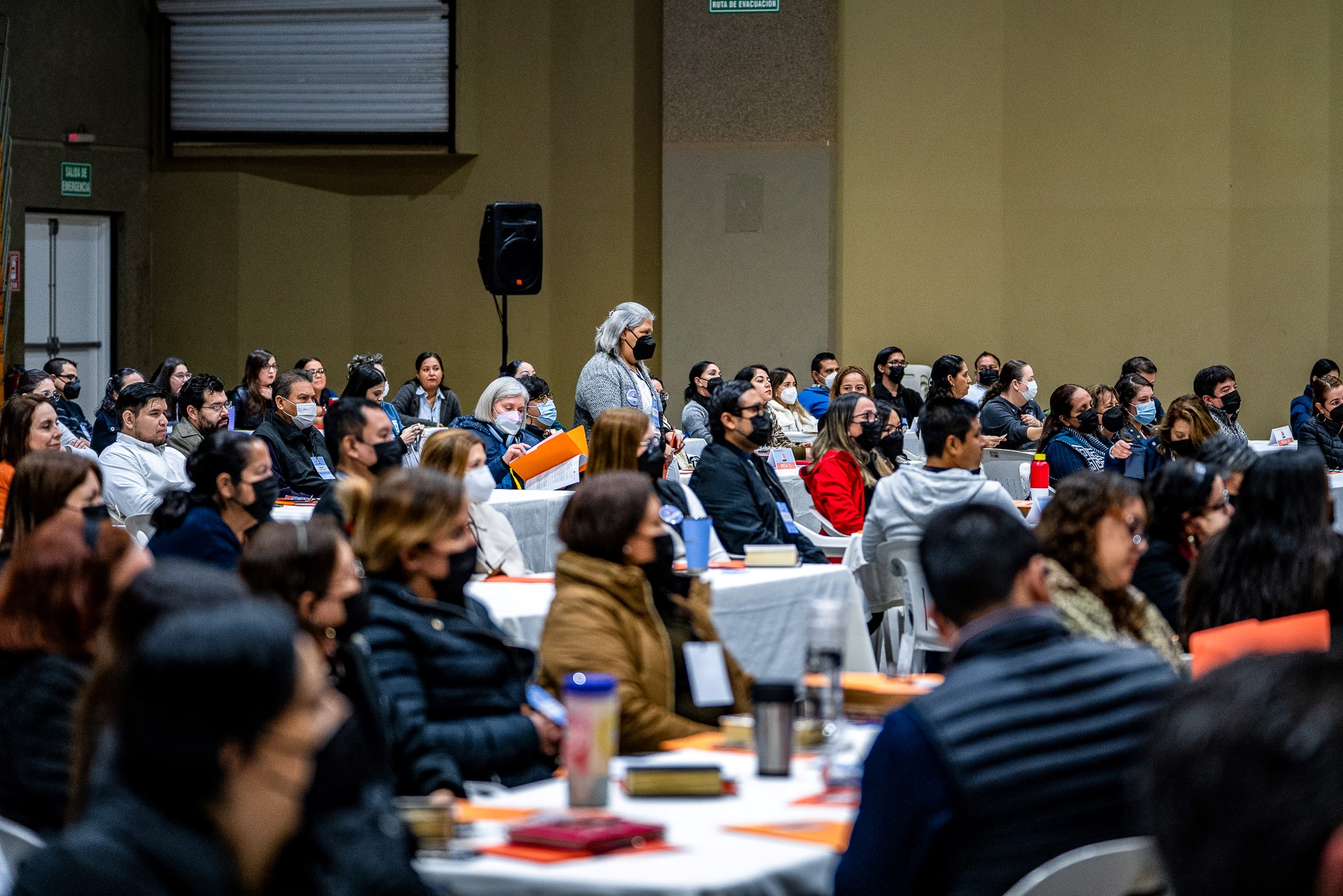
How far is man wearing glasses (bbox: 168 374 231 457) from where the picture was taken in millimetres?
8500

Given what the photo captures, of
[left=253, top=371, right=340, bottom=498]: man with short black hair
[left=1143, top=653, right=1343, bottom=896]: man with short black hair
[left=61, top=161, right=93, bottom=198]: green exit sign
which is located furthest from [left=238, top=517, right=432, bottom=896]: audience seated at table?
[left=61, top=161, right=93, bottom=198]: green exit sign

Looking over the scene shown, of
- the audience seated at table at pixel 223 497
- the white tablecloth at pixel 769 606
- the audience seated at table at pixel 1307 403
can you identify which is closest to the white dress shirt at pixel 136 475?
the audience seated at table at pixel 223 497

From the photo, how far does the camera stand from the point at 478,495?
5793 mm

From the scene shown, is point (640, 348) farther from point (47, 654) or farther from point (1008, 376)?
point (47, 654)

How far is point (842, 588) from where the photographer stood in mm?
5918

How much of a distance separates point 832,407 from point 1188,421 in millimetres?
1906

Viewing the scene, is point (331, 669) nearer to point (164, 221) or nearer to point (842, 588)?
point (842, 588)

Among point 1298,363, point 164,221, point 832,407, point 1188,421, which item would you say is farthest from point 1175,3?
point 164,221

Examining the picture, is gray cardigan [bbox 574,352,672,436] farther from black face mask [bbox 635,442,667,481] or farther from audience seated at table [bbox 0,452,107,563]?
audience seated at table [bbox 0,452,107,563]

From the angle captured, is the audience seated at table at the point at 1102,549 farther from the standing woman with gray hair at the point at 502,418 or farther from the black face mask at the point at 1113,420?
the black face mask at the point at 1113,420

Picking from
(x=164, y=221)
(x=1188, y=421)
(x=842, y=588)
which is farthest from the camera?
(x=164, y=221)

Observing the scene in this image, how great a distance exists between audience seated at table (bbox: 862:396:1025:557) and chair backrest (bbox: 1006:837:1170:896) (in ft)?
12.0

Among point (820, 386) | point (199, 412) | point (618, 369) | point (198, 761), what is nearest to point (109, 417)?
point (199, 412)

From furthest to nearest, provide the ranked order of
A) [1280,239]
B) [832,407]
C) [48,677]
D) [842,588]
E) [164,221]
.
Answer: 1. [164,221]
2. [1280,239]
3. [832,407]
4. [842,588]
5. [48,677]
